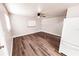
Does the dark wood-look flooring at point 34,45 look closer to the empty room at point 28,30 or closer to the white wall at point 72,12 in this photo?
the empty room at point 28,30

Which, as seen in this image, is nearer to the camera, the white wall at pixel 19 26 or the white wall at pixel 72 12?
the white wall at pixel 19 26

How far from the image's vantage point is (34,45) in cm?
131

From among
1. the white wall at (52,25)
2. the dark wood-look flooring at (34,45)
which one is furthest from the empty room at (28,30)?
the white wall at (52,25)

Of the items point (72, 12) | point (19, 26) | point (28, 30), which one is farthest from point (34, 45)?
point (72, 12)

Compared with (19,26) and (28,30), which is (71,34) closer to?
(28,30)

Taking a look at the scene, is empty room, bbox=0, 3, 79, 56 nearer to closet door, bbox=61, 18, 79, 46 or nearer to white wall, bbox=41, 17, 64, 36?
closet door, bbox=61, 18, 79, 46

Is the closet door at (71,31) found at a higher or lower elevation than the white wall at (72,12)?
lower

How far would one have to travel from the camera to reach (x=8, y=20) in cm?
107

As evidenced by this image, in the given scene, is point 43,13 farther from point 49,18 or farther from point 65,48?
point 65,48

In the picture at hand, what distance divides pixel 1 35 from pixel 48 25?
1.02 meters

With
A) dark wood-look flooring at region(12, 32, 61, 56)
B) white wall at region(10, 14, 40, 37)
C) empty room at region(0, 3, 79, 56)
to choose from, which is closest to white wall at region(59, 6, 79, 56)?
empty room at region(0, 3, 79, 56)

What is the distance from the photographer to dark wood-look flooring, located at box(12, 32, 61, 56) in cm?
111

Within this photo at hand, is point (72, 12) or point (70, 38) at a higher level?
point (72, 12)

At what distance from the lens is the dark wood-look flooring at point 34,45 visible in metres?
1.11
